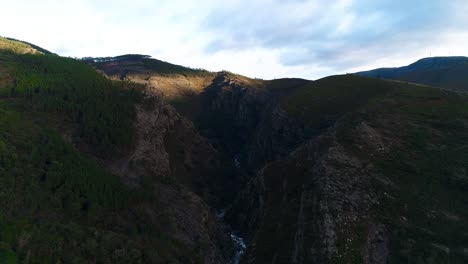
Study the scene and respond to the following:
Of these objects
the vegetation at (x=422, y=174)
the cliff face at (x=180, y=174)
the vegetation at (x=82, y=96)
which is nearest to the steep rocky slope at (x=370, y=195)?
the vegetation at (x=422, y=174)

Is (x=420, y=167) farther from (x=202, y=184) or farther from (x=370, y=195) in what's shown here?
(x=202, y=184)

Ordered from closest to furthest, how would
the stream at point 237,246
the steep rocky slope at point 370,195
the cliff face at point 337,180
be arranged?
the steep rocky slope at point 370,195, the cliff face at point 337,180, the stream at point 237,246

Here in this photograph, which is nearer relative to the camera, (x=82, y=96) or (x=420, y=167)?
(x=420, y=167)

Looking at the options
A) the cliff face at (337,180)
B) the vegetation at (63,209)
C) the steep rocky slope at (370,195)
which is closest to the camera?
the vegetation at (63,209)

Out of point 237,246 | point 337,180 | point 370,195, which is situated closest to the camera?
point 370,195

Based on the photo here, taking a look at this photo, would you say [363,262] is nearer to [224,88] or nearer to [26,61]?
[26,61]

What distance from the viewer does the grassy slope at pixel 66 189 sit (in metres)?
38.2

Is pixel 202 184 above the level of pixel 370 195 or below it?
below

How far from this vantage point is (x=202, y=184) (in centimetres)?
8419

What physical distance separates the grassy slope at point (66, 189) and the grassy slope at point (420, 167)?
27556 millimetres

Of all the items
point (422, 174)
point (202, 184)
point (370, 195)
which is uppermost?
point (422, 174)

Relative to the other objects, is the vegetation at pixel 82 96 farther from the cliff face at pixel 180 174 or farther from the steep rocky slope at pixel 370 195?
the steep rocky slope at pixel 370 195

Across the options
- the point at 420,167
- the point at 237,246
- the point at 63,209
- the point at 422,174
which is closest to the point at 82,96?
the point at 63,209

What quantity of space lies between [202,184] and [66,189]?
3999 centimetres
